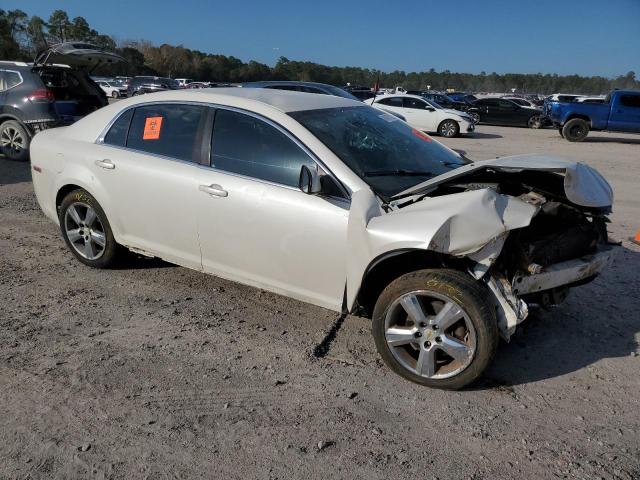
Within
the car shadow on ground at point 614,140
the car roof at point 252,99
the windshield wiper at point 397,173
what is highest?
the car roof at point 252,99

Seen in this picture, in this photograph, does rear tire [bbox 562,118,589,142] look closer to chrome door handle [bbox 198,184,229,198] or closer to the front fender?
the front fender

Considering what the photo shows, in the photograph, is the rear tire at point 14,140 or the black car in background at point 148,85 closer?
the rear tire at point 14,140

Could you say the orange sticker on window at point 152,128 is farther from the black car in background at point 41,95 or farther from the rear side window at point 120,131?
the black car in background at point 41,95

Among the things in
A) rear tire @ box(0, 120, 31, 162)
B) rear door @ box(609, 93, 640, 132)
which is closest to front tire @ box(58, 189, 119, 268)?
rear tire @ box(0, 120, 31, 162)

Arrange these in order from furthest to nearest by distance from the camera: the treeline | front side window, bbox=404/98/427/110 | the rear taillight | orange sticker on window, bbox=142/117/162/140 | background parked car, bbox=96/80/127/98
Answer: the treeline
background parked car, bbox=96/80/127/98
front side window, bbox=404/98/427/110
the rear taillight
orange sticker on window, bbox=142/117/162/140

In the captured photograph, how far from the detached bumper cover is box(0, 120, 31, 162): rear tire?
31.2 feet

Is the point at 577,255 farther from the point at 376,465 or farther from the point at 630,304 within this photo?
the point at 376,465

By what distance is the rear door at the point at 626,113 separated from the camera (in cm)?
1941

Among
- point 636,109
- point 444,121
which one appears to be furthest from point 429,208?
point 636,109

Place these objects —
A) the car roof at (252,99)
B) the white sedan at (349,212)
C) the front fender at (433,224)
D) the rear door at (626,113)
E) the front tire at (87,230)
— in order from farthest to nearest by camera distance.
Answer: the rear door at (626,113) < the front tire at (87,230) < the car roof at (252,99) < the white sedan at (349,212) < the front fender at (433,224)

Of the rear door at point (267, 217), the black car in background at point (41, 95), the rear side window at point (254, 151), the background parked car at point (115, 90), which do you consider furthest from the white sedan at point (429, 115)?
the background parked car at point (115, 90)

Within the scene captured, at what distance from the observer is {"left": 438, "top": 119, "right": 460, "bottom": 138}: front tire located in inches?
773

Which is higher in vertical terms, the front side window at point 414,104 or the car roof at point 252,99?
the car roof at point 252,99

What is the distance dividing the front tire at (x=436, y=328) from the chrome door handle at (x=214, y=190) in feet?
4.41
